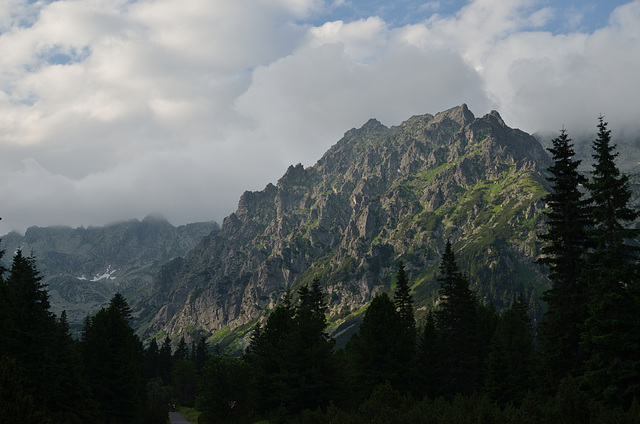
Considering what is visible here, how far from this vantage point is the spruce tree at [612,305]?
2558 cm

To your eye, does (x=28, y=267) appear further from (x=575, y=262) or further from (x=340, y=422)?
(x=575, y=262)

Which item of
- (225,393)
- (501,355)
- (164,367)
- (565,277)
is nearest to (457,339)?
(501,355)

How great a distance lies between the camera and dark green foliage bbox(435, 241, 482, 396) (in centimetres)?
5344

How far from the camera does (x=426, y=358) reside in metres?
57.8

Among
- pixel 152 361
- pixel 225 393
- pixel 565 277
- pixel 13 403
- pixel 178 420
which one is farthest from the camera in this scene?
pixel 152 361

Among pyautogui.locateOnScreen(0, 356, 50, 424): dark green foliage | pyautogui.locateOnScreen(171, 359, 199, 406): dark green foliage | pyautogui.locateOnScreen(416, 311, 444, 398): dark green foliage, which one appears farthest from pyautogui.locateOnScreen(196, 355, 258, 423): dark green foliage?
pyautogui.locateOnScreen(171, 359, 199, 406): dark green foliage

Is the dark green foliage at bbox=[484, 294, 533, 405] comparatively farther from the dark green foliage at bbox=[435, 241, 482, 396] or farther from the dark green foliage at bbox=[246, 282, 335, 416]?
the dark green foliage at bbox=[246, 282, 335, 416]

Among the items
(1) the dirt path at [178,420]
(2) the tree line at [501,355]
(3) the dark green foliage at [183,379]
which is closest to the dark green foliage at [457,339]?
(2) the tree line at [501,355]

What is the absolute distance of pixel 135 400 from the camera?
175 feet

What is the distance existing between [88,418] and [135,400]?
10.7 meters

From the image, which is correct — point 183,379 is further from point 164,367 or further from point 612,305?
point 612,305

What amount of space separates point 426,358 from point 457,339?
563 cm

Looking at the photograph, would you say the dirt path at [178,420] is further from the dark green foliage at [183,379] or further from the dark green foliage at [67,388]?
the dark green foliage at [183,379]

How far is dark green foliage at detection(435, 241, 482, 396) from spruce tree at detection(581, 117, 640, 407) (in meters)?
25.1
